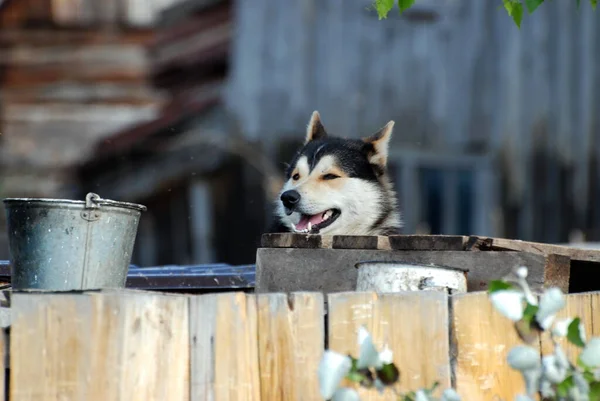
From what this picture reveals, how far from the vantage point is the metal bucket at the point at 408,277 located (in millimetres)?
4465

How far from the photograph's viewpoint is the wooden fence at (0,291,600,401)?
3688 millimetres

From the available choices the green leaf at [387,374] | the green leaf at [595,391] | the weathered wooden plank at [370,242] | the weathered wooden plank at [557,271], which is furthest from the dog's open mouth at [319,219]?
the green leaf at [595,391]

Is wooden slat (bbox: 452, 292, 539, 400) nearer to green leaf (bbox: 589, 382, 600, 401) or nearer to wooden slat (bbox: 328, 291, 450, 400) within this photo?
wooden slat (bbox: 328, 291, 450, 400)

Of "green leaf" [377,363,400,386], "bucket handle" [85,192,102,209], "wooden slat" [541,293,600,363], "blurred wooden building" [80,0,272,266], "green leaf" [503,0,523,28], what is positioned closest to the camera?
"green leaf" [377,363,400,386]

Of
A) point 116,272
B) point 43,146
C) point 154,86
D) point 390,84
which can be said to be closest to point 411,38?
point 390,84

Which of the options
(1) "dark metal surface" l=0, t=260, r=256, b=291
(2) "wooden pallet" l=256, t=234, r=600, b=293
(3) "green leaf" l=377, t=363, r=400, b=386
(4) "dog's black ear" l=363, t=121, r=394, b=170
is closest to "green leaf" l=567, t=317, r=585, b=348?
(3) "green leaf" l=377, t=363, r=400, b=386

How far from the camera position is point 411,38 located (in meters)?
13.8

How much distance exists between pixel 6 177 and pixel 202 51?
11.1ft

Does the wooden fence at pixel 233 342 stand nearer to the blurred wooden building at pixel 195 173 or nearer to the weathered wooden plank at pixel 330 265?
the weathered wooden plank at pixel 330 265

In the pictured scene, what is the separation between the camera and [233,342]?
12.6 ft

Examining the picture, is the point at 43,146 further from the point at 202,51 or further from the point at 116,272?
the point at 116,272

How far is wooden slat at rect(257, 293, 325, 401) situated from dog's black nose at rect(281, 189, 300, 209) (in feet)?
9.44

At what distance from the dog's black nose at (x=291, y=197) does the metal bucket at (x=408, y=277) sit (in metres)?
2.25

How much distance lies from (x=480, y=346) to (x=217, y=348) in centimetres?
92
